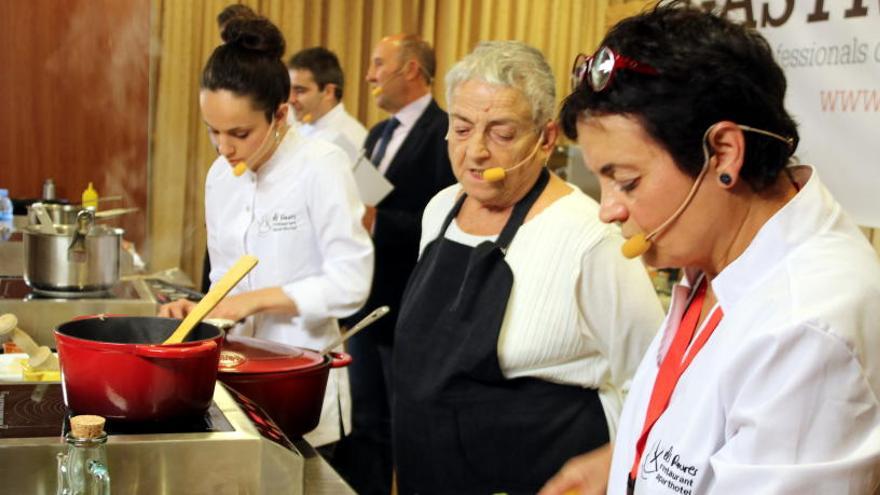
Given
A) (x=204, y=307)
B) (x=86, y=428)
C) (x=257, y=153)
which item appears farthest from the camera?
(x=257, y=153)

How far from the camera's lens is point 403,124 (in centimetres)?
328

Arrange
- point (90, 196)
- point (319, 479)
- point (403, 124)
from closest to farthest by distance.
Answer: point (319, 479)
point (90, 196)
point (403, 124)

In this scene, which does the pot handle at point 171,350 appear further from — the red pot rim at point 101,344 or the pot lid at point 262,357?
the pot lid at point 262,357

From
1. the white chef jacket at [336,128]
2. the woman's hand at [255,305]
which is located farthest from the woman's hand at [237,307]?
the white chef jacket at [336,128]

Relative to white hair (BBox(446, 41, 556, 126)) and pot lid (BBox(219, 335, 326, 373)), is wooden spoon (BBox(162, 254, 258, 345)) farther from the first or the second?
white hair (BBox(446, 41, 556, 126))

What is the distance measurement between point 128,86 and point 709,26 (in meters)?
2.00

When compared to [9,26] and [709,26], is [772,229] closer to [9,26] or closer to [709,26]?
[709,26]

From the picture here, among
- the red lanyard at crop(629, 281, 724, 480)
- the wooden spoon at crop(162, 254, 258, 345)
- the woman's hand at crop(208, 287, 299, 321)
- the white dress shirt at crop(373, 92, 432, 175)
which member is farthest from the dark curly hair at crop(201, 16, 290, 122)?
the white dress shirt at crop(373, 92, 432, 175)

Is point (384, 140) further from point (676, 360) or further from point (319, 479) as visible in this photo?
point (676, 360)

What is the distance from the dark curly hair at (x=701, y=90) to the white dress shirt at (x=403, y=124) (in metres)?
2.20

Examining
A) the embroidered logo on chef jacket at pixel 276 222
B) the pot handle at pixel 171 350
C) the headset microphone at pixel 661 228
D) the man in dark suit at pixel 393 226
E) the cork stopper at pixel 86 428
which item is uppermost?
the headset microphone at pixel 661 228

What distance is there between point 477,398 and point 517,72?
0.53 m

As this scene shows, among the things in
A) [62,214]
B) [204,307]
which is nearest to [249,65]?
[62,214]

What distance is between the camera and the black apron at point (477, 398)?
1.57 metres
